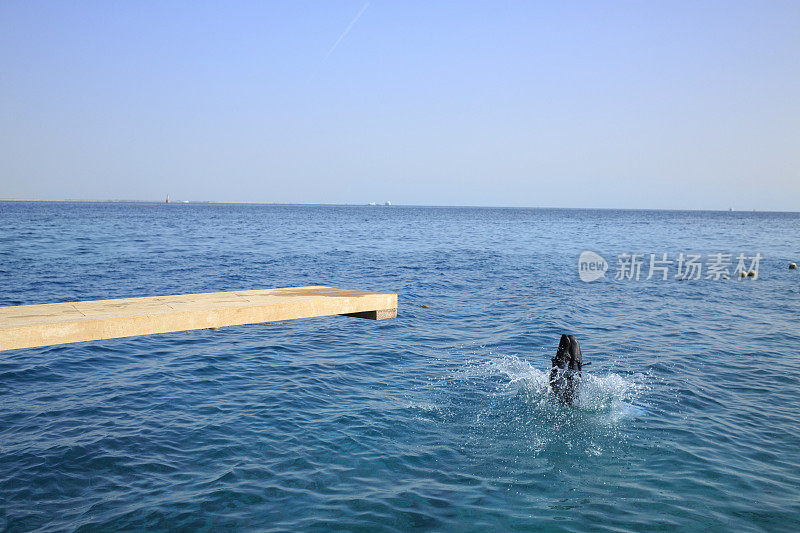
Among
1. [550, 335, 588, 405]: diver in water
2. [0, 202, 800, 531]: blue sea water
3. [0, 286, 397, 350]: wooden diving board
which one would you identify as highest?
[0, 286, 397, 350]: wooden diving board

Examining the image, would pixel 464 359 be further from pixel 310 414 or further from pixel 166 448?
pixel 166 448

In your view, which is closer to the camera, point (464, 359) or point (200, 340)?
point (464, 359)

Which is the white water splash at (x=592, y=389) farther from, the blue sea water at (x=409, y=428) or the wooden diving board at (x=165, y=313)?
the wooden diving board at (x=165, y=313)

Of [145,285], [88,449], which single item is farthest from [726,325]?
[145,285]

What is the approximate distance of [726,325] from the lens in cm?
1945

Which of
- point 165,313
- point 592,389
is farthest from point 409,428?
point 165,313

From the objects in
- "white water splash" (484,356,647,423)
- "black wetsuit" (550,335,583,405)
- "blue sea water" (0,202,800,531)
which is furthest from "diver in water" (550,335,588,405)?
"blue sea water" (0,202,800,531)

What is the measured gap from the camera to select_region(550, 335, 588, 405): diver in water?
32.8ft

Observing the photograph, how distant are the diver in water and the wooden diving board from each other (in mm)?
3453

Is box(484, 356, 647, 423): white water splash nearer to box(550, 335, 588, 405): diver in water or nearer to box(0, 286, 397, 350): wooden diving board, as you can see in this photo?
box(550, 335, 588, 405): diver in water

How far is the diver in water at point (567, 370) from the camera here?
32.8 ft

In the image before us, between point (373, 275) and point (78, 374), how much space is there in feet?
66.7

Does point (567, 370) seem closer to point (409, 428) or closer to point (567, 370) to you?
point (567, 370)

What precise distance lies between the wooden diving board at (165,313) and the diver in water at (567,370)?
3.45 metres
